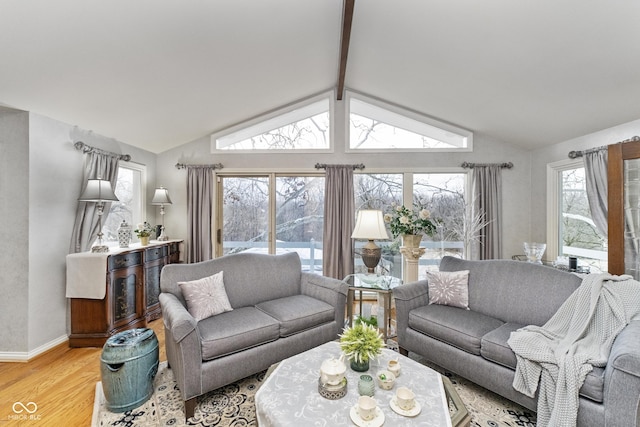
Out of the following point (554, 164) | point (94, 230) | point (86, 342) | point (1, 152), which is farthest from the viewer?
point (554, 164)

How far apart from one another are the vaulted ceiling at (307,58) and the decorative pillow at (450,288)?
206cm

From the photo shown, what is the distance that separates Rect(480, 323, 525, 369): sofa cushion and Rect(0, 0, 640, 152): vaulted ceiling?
2323 mm

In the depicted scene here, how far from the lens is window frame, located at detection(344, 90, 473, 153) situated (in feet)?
13.7

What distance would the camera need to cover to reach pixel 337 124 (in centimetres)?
426

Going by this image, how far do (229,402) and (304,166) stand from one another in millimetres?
3113

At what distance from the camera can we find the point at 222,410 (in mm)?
1918

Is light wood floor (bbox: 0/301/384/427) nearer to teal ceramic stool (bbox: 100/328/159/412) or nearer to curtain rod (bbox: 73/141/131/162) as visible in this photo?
teal ceramic stool (bbox: 100/328/159/412)

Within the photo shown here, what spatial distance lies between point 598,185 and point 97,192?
208 inches

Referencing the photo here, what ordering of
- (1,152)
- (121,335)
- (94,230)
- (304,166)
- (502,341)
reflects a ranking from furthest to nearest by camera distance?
(304,166)
(94,230)
(1,152)
(121,335)
(502,341)

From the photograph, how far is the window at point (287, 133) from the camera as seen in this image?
429 cm

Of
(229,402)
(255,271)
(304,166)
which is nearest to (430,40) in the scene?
(304,166)

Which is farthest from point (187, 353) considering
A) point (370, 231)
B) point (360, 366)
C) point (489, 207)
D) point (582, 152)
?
point (582, 152)

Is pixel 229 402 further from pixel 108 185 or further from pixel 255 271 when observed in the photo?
pixel 108 185

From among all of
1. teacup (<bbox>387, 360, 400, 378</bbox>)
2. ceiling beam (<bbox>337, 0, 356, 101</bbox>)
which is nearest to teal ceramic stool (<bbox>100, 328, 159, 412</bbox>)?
teacup (<bbox>387, 360, 400, 378</bbox>)
